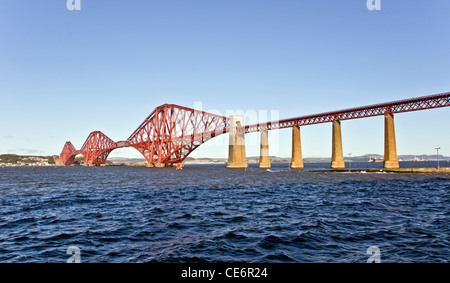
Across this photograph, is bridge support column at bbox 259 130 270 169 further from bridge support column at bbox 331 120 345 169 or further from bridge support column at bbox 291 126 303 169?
bridge support column at bbox 331 120 345 169

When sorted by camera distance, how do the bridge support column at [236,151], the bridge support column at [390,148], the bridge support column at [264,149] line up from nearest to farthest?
1. the bridge support column at [390,148]
2. the bridge support column at [236,151]
3. the bridge support column at [264,149]

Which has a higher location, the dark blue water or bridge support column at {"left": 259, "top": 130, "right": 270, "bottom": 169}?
bridge support column at {"left": 259, "top": 130, "right": 270, "bottom": 169}

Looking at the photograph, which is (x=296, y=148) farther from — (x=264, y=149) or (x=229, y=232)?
(x=229, y=232)

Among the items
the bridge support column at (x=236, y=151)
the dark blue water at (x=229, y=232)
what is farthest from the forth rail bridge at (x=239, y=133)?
the dark blue water at (x=229, y=232)

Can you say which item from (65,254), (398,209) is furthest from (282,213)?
(65,254)

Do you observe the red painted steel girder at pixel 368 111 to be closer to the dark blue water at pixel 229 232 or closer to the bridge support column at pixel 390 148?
the bridge support column at pixel 390 148

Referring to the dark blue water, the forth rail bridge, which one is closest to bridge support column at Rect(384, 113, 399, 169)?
the forth rail bridge

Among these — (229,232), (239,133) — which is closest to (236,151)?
(239,133)

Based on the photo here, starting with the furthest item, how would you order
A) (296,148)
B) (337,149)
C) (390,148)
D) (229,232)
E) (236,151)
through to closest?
(236,151) < (296,148) < (337,149) < (390,148) < (229,232)

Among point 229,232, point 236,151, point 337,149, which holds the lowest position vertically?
point 229,232
